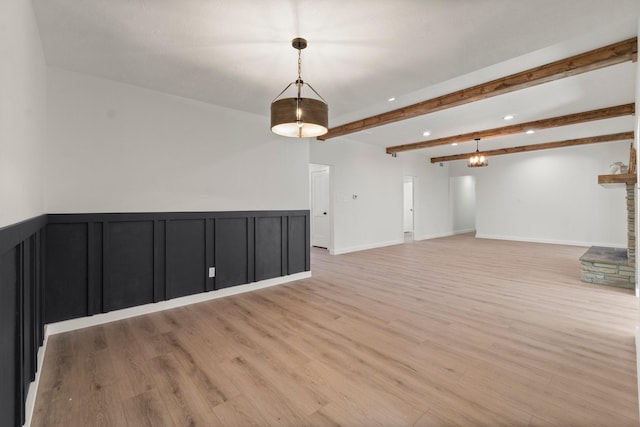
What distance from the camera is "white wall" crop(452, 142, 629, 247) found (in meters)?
7.64

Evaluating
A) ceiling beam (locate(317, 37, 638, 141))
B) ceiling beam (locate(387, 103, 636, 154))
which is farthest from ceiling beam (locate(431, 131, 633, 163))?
ceiling beam (locate(317, 37, 638, 141))

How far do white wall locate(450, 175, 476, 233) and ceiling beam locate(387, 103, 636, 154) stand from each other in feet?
14.1

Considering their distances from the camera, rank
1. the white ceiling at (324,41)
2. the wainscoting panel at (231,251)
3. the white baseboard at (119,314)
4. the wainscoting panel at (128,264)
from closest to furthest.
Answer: the white baseboard at (119,314)
the white ceiling at (324,41)
the wainscoting panel at (128,264)
the wainscoting panel at (231,251)

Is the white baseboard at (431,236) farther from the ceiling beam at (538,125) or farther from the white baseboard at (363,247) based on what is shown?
the ceiling beam at (538,125)

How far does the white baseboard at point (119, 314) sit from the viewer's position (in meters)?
1.84

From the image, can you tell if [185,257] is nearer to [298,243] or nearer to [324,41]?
[298,243]

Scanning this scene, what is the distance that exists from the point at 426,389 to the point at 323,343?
0.93 m

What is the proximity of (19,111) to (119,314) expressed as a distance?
2.32 m

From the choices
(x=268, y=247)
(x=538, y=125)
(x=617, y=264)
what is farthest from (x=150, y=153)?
(x=538, y=125)

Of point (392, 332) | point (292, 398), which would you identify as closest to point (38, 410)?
point (292, 398)

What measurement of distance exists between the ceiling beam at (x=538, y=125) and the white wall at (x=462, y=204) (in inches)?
169

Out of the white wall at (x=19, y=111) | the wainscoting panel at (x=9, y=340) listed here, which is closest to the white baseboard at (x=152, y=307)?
the white wall at (x=19, y=111)

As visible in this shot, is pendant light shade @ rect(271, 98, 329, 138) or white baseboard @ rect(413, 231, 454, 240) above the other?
pendant light shade @ rect(271, 98, 329, 138)

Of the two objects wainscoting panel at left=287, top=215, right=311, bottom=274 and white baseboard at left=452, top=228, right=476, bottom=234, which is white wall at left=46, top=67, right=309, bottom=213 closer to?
wainscoting panel at left=287, top=215, right=311, bottom=274
